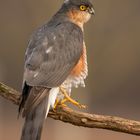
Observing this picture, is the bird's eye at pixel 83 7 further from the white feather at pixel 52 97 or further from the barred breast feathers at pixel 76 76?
the white feather at pixel 52 97

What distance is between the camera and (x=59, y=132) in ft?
67.3

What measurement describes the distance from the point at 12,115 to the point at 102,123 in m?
13.8

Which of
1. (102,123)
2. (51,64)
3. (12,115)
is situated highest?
(12,115)

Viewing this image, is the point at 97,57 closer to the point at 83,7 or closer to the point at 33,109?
the point at 83,7

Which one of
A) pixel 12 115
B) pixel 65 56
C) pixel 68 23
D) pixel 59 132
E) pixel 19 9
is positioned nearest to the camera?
pixel 65 56

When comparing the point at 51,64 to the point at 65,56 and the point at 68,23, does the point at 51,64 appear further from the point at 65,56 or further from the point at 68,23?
the point at 68,23

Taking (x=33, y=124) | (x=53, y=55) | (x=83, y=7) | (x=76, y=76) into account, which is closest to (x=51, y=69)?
(x=53, y=55)

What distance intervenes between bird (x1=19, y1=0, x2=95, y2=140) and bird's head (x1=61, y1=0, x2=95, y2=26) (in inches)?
Answer: 0.5

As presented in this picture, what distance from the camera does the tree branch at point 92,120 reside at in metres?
9.07

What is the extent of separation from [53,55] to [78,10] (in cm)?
126

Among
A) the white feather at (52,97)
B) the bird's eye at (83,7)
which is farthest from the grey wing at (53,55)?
the bird's eye at (83,7)

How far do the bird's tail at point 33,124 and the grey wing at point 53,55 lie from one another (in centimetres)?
29

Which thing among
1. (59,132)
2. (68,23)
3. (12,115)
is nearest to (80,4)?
(68,23)

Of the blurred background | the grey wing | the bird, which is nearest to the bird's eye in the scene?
the bird
